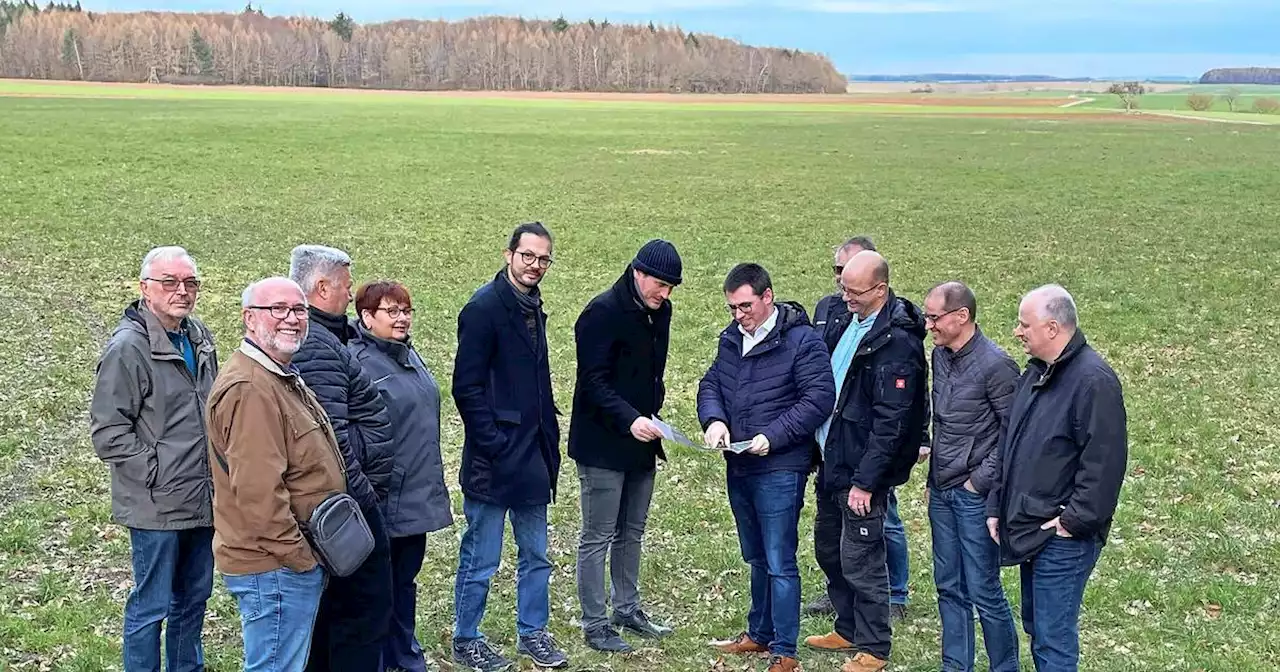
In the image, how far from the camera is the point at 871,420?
263 inches

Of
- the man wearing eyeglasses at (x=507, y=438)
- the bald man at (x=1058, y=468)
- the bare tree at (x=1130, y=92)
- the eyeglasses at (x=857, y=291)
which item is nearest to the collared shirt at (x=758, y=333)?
the eyeglasses at (x=857, y=291)

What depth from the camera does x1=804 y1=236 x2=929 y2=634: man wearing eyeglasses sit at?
7.28 m

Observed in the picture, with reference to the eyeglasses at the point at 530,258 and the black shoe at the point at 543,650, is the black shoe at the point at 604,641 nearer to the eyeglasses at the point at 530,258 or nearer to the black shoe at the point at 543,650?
the black shoe at the point at 543,650

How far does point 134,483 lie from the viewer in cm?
585

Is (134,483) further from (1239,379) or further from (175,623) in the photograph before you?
(1239,379)

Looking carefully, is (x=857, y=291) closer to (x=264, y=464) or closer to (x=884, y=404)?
(x=884, y=404)

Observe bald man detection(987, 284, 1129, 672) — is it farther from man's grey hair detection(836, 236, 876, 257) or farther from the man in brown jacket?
the man in brown jacket

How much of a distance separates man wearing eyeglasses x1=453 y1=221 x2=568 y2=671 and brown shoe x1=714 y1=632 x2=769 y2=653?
3.78 ft

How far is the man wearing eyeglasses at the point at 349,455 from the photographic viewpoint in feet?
18.0

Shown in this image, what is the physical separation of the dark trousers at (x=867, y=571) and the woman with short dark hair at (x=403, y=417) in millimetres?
2509

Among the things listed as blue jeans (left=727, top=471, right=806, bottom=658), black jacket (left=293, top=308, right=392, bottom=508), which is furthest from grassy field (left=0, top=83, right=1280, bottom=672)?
black jacket (left=293, top=308, right=392, bottom=508)

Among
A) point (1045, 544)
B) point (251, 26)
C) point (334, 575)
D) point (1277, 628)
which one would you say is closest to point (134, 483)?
point (334, 575)

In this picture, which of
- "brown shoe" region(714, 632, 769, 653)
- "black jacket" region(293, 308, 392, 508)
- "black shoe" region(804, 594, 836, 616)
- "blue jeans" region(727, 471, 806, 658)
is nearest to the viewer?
"black jacket" region(293, 308, 392, 508)

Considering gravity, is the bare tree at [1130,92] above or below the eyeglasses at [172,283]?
above
